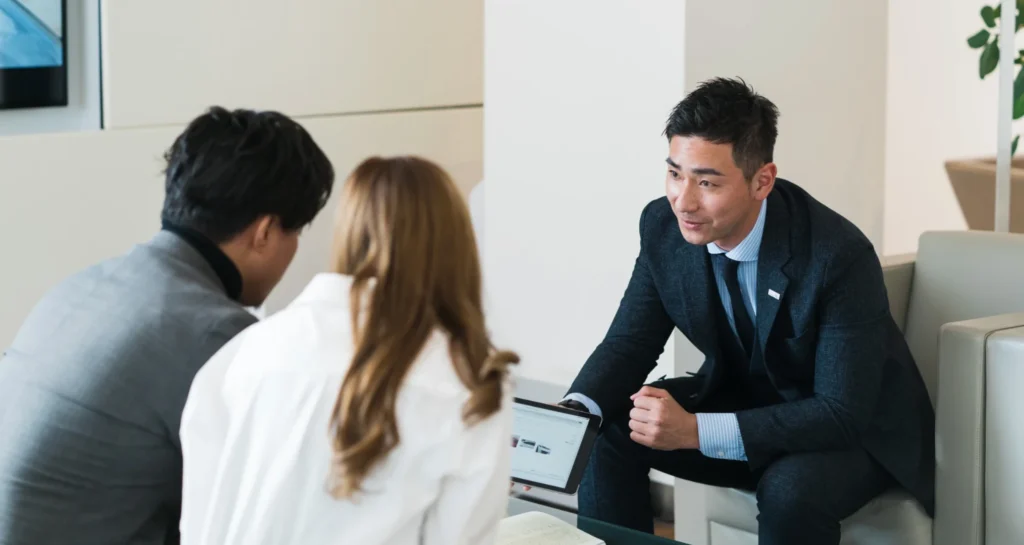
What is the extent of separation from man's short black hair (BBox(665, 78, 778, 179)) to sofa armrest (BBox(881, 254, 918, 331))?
0.47 meters

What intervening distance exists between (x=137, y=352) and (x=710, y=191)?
114cm

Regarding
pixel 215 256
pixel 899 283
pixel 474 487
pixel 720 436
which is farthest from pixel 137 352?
pixel 899 283

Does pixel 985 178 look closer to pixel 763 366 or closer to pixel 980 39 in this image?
pixel 980 39

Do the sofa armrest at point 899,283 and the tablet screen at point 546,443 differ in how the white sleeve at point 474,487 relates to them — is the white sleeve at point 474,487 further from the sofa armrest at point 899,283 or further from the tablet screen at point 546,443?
the sofa armrest at point 899,283

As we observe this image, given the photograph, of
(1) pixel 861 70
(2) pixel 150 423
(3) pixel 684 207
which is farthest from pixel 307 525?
(1) pixel 861 70

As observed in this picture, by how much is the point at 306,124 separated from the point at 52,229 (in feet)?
2.70

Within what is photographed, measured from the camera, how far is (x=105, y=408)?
1.42 metres

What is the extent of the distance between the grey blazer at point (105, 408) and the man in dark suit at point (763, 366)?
96cm

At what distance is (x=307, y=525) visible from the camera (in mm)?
1237

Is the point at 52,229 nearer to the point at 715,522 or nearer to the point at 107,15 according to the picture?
the point at 107,15

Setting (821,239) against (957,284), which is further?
(957,284)

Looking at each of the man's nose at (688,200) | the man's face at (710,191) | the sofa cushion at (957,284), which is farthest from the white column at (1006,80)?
the man's nose at (688,200)

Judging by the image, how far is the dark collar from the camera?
60.9 inches

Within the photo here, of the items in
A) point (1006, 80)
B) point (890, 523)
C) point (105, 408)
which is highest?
point (1006, 80)
